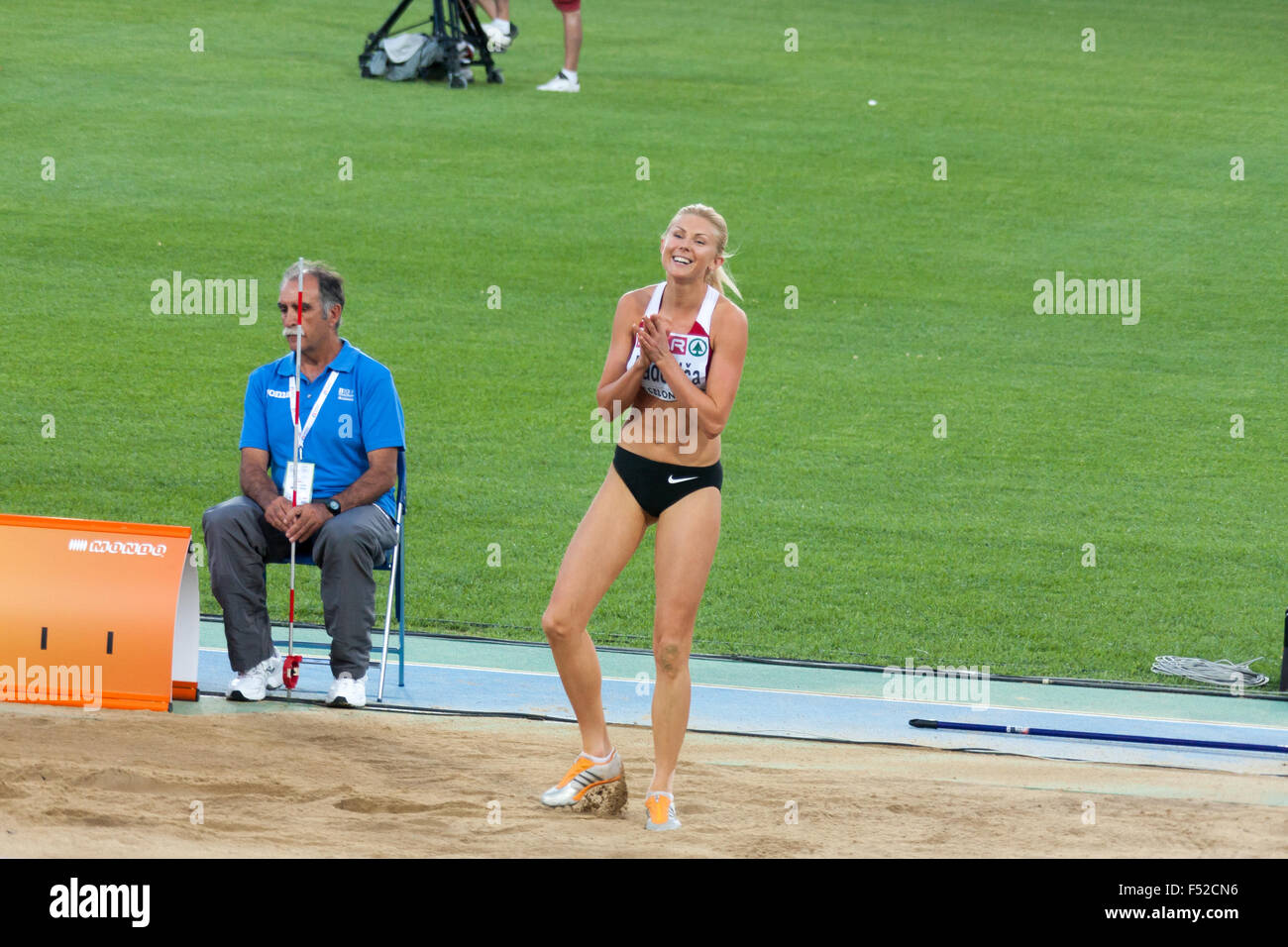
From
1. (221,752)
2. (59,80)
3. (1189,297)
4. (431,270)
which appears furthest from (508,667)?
(59,80)

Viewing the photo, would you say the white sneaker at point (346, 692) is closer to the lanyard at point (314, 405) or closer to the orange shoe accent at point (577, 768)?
the lanyard at point (314, 405)

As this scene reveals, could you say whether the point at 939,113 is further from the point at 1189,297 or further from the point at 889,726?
the point at 889,726

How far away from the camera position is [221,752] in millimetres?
6363

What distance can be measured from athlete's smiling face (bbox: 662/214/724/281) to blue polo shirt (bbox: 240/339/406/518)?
78.9 inches

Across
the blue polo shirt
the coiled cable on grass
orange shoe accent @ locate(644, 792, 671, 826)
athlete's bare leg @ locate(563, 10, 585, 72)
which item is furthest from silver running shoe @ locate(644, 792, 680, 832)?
athlete's bare leg @ locate(563, 10, 585, 72)

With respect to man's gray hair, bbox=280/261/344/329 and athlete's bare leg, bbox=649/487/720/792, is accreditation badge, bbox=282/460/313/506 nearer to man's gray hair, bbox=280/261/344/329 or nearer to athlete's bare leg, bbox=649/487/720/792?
man's gray hair, bbox=280/261/344/329

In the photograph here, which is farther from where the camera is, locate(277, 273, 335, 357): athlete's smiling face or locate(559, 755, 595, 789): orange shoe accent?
locate(277, 273, 335, 357): athlete's smiling face

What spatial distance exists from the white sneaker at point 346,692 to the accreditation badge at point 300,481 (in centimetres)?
78

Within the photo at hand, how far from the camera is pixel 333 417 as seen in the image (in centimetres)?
730

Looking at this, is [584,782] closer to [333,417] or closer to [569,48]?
[333,417]

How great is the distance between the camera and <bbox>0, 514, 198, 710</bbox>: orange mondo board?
6859mm

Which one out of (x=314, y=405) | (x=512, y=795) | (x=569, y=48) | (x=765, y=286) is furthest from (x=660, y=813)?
(x=569, y=48)

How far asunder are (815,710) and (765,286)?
851 cm

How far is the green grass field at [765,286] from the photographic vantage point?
9.27 m
